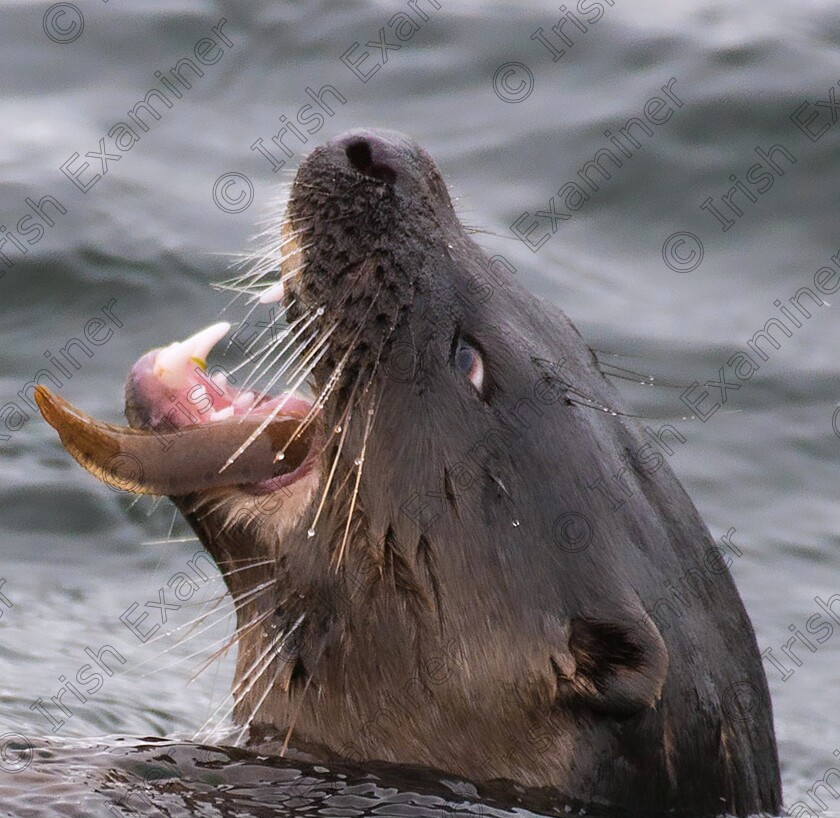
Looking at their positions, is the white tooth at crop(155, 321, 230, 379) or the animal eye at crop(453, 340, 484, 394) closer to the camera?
the animal eye at crop(453, 340, 484, 394)

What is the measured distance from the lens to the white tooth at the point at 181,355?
5492 millimetres

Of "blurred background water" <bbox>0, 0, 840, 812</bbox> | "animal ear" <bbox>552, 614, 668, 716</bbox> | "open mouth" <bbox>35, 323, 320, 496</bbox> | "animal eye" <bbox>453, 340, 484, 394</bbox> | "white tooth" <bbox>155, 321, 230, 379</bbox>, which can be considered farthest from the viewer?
"blurred background water" <bbox>0, 0, 840, 812</bbox>

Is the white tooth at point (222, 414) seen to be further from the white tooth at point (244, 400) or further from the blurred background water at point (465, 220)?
the blurred background water at point (465, 220)

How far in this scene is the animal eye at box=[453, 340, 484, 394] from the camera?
17.3ft

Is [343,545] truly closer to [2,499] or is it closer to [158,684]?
[158,684]

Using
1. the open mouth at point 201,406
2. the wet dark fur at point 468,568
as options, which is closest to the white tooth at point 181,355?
the open mouth at point 201,406

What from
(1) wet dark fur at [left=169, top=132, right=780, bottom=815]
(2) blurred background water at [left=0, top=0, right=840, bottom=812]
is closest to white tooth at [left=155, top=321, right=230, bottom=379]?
(1) wet dark fur at [left=169, top=132, right=780, bottom=815]

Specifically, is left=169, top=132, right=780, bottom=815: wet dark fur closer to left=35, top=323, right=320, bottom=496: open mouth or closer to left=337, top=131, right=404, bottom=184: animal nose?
left=337, top=131, right=404, bottom=184: animal nose

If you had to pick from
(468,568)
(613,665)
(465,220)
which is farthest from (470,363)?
(465,220)

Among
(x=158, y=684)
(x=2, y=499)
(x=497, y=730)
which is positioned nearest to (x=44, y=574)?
(x=2, y=499)

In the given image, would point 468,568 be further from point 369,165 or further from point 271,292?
point 369,165

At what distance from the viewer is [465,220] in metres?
8.30

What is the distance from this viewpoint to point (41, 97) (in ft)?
39.3

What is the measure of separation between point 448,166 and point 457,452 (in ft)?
21.3
